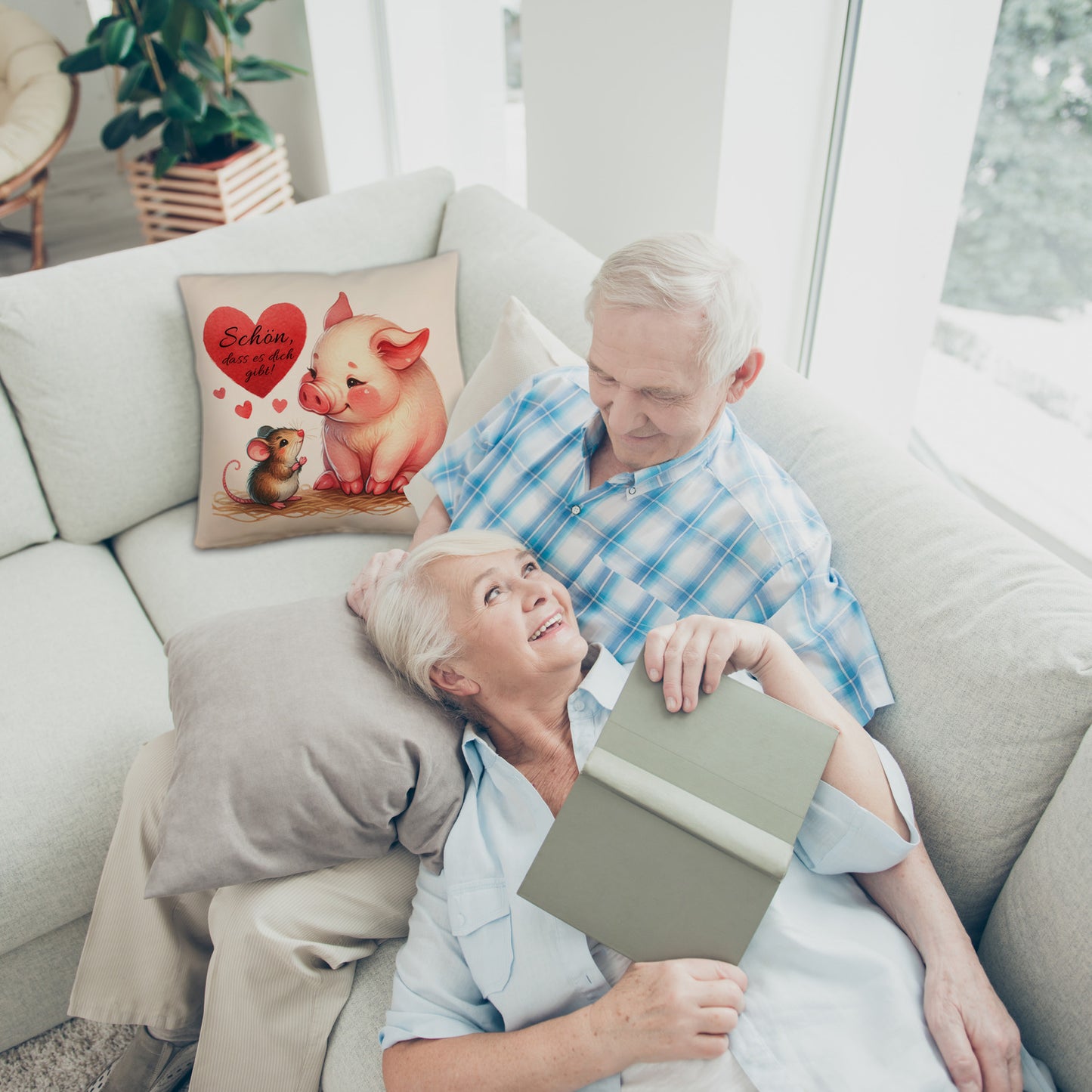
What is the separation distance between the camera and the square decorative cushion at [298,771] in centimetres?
103

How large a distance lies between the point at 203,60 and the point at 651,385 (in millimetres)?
2421

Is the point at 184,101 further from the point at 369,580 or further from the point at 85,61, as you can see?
the point at 369,580

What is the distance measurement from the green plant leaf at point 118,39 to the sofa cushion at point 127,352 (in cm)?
126

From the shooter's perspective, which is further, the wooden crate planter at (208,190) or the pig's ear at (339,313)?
the wooden crate planter at (208,190)

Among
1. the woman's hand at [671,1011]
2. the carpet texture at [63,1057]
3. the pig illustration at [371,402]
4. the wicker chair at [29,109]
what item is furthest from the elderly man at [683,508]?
the wicker chair at [29,109]

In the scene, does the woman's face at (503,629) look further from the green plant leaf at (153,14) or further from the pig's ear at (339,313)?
the green plant leaf at (153,14)

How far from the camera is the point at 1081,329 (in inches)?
64.6

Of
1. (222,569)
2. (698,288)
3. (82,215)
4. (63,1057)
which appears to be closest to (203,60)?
(222,569)

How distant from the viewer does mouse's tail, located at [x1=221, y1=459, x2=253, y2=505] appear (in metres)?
1.68

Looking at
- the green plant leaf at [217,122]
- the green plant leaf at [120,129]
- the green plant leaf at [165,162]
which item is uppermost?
the green plant leaf at [217,122]

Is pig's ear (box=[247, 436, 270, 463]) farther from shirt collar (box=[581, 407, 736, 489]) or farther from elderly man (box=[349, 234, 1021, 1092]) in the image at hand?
shirt collar (box=[581, 407, 736, 489])

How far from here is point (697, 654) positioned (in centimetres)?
94

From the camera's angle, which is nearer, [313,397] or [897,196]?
[313,397]

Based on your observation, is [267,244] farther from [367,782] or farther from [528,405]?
[367,782]
